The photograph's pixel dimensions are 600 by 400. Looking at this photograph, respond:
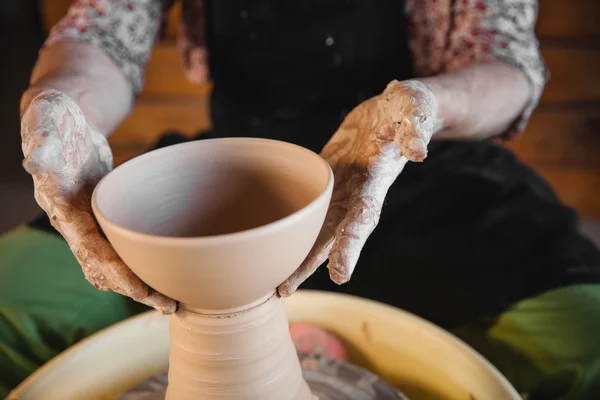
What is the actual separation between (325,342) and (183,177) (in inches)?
16.1

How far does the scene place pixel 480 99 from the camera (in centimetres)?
102

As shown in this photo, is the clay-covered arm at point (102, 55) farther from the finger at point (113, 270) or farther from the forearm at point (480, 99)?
the forearm at point (480, 99)

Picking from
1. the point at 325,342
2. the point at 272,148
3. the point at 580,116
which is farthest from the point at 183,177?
the point at 580,116

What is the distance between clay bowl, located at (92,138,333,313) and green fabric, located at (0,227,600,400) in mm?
395

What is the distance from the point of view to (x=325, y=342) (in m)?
0.95

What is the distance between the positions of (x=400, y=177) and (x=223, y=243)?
69 cm

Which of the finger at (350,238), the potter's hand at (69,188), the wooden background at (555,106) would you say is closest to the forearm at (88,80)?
the potter's hand at (69,188)

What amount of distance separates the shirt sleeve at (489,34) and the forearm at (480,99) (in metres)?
0.03

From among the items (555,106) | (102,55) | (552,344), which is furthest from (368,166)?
(555,106)

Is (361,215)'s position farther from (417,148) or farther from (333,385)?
(333,385)

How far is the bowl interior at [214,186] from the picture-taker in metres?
0.65

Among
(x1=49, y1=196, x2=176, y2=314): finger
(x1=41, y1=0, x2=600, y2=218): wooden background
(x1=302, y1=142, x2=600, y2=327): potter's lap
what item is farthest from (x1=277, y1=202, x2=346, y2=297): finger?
(x1=41, y1=0, x2=600, y2=218): wooden background

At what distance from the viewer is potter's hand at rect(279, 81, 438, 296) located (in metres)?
0.60

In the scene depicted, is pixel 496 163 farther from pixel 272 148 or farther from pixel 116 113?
pixel 116 113
